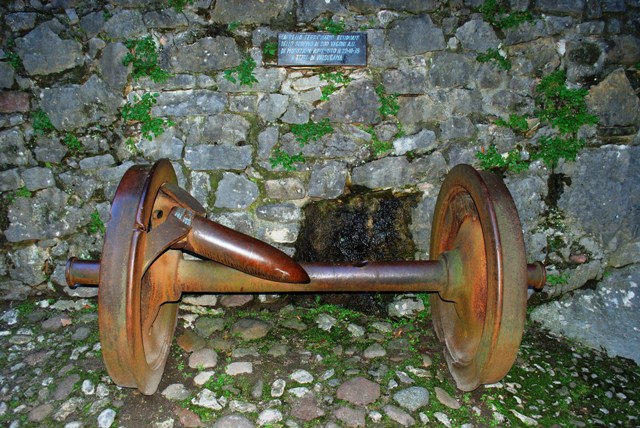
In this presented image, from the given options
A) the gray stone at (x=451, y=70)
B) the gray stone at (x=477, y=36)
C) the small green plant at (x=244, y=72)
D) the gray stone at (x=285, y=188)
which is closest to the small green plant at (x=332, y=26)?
the small green plant at (x=244, y=72)

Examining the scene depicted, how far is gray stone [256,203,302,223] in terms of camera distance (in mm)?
3236

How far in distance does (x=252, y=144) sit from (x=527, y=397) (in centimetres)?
218

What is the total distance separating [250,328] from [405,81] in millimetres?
1853

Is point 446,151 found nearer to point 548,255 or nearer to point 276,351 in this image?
point 548,255

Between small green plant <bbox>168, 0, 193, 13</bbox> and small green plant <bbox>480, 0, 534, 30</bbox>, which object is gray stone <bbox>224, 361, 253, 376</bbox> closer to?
small green plant <bbox>168, 0, 193, 13</bbox>

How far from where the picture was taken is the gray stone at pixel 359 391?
94.9 inches

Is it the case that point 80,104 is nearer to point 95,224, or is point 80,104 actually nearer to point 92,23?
point 92,23

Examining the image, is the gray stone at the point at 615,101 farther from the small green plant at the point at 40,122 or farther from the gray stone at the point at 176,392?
the small green plant at the point at 40,122

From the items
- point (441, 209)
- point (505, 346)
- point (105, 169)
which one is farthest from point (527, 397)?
point (105, 169)

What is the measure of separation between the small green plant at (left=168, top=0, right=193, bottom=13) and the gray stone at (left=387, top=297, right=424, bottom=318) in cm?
231

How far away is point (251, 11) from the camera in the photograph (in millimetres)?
2951

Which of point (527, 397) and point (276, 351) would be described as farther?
point (276, 351)

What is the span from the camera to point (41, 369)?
8.74 ft

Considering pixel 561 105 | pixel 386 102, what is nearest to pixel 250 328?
pixel 386 102
